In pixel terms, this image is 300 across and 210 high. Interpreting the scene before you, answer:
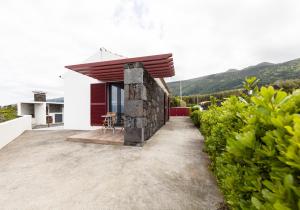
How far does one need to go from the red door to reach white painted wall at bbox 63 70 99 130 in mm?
385

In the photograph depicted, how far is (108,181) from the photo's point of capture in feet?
8.66

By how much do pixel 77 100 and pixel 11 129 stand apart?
345cm

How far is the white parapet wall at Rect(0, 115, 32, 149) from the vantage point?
5427mm

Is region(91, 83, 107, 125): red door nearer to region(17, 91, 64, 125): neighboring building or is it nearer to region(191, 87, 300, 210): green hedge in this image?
region(191, 87, 300, 210): green hedge

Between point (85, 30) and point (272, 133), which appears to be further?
point (85, 30)

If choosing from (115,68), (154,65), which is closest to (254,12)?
(154,65)

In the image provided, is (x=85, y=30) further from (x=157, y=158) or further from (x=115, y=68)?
(x=157, y=158)

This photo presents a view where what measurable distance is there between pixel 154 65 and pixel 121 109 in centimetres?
440

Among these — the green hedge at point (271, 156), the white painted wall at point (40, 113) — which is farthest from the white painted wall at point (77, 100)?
the white painted wall at point (40, 113)

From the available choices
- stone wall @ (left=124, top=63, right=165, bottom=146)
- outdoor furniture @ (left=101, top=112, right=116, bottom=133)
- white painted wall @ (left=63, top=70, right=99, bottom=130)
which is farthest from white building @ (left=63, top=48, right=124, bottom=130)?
stone wall @ (left=124, top=63, right=165, bottom=146)

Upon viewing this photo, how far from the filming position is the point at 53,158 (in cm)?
385

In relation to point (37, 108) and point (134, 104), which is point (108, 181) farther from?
point (37, 108)

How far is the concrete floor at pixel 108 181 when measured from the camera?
6.80 feet

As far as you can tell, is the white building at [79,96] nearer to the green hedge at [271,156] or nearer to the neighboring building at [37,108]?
the green hedge at [271,156]
